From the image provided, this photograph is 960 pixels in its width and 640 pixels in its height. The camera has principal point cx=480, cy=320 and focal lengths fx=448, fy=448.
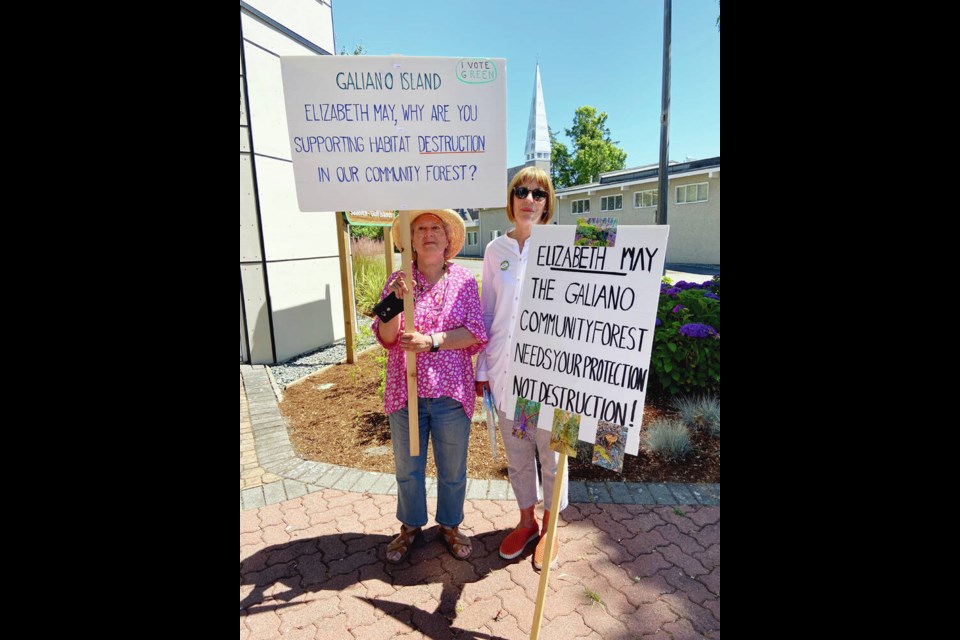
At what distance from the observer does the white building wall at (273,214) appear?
6.11 m

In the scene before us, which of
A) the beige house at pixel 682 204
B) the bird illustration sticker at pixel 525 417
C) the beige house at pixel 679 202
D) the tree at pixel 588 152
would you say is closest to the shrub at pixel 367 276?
the bird illustration sticker at pixel 525 417

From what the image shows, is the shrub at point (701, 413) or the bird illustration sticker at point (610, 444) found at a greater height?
the bird illustration sticker at point (610, 444)

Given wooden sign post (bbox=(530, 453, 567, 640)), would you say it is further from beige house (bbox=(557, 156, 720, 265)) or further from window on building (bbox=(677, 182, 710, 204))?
window on building (bbox=(677, 182, 710, 204))

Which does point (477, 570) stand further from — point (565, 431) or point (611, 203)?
point (611, 203)

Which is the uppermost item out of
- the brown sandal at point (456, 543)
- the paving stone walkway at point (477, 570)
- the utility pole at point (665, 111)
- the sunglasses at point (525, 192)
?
the utility pole at point (665, 111)

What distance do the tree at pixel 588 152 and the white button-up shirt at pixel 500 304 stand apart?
3472cm

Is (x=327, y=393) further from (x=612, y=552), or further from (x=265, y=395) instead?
(x=612, y=552)

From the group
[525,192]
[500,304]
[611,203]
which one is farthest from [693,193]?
[500,304]

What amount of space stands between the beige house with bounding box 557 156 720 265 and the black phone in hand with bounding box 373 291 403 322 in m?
17.4

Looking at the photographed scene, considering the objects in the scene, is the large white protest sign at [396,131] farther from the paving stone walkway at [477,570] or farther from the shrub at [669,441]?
the shrub at [669,441]
